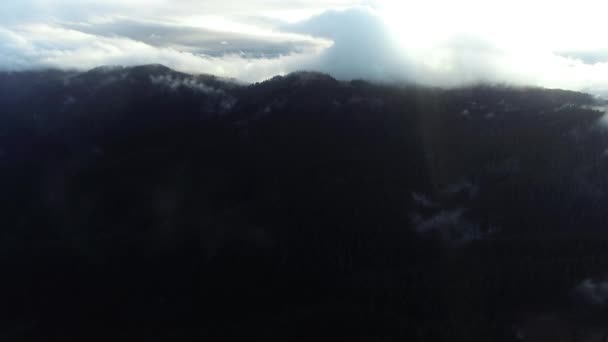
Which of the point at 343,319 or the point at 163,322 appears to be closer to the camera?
the point at 343,319

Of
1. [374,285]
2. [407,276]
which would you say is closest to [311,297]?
[374,285]

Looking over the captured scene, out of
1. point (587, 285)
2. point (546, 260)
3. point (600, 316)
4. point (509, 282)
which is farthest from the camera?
point (546, 260)

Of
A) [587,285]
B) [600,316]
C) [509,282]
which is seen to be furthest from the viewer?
[509,282]

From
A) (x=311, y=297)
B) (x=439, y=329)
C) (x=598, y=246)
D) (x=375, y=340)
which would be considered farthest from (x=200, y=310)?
(x=598, y=246)

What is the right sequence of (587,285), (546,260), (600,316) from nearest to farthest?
(600,316) < (587,285) < (546,260)

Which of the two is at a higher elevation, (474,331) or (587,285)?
(587,285)

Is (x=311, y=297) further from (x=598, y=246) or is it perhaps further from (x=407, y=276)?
(x=598, y=246)

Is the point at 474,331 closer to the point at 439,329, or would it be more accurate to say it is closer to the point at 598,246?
the point at 439,329

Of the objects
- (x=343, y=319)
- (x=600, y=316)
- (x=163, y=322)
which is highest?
(x=600, y=316)

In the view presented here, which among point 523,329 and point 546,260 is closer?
point 523,329
